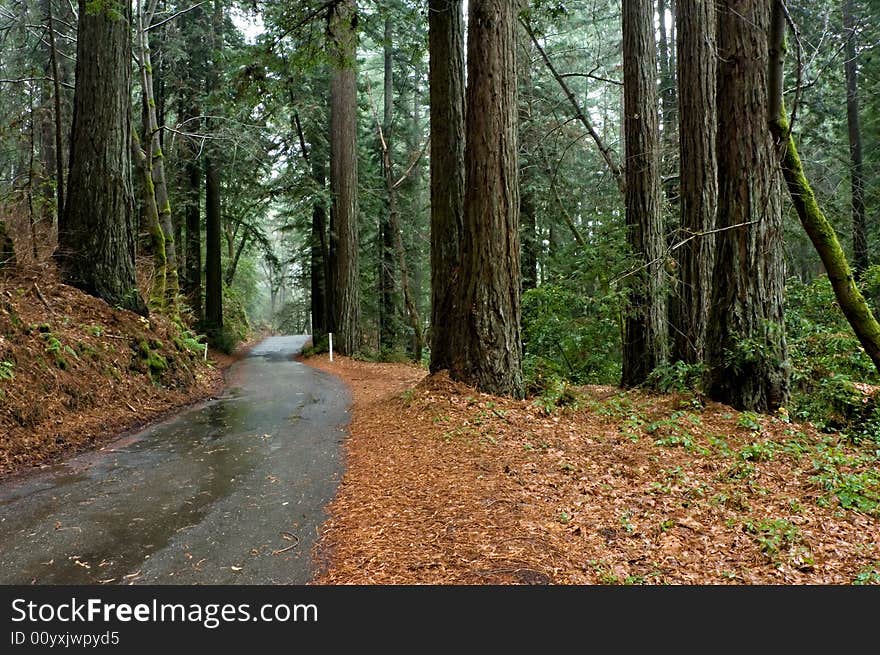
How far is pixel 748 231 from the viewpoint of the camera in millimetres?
6312

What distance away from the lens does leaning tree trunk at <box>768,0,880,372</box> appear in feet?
13.2

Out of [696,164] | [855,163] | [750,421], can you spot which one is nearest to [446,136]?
[696,164]

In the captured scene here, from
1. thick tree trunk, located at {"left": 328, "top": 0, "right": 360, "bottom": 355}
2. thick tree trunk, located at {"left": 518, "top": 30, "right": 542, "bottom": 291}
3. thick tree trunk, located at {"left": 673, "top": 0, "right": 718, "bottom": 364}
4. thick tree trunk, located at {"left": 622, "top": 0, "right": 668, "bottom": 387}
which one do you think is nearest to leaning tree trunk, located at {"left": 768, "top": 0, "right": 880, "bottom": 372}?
thick tree trunk, located at {"left": 673, "top": 0, "right": 718, "bottom": 364}

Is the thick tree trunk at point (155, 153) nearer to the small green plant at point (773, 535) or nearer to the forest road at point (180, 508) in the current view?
the forest road at point (180, 508)

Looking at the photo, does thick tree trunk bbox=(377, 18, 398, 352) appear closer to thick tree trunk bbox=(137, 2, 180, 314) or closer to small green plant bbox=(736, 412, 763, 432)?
thick tree trunk bbox=(137, 2, 180, 314)

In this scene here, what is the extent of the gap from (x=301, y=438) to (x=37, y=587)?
365 cm

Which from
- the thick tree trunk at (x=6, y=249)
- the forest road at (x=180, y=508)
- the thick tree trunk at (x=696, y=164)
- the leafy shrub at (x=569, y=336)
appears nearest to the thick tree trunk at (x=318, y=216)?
the leafy shrub at (x=569, y=336)

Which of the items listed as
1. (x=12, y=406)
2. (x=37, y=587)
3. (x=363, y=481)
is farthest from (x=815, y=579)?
(x=12, y=406)

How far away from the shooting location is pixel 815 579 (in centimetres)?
290

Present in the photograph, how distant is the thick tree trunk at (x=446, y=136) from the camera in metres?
8.46

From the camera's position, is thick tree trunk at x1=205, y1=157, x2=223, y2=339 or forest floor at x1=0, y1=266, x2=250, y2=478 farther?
thick tree trunk at x1=205, y1=157, x2=223, y2=339

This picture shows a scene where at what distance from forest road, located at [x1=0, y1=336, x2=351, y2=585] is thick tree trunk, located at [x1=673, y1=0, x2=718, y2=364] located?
5761 millimetres

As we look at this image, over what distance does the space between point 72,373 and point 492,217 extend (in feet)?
19.4

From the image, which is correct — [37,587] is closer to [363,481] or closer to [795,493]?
[363,481]
